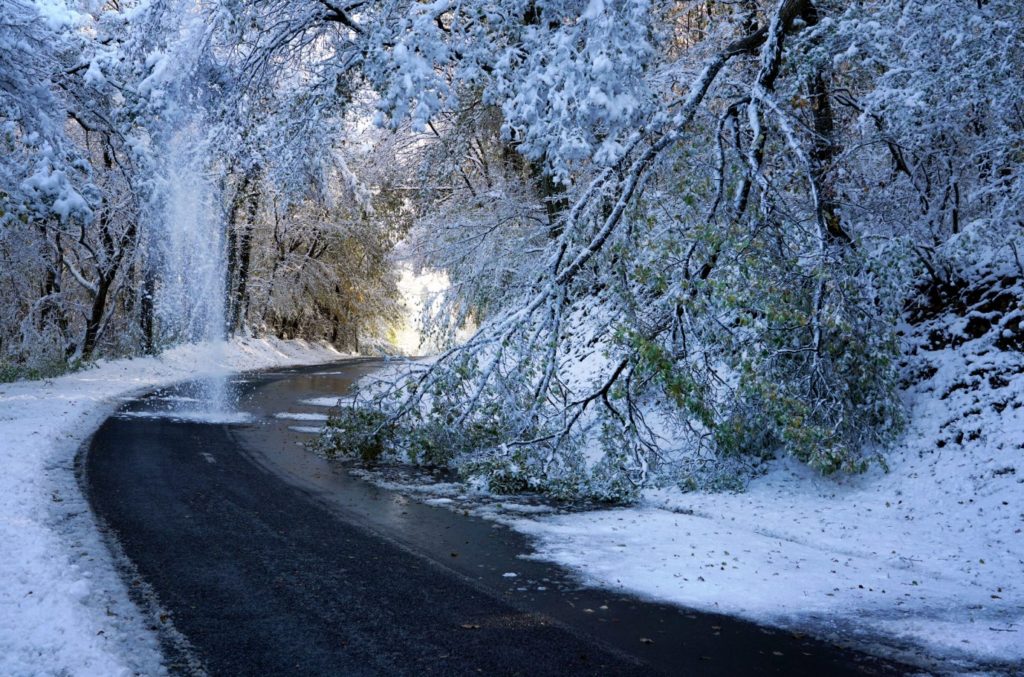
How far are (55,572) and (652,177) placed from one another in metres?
8.05

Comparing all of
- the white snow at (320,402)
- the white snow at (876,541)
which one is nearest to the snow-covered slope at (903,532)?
the white snow at (876,541)

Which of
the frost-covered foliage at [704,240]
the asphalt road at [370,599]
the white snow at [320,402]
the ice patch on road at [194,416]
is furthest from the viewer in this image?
the white snow at [320,402]

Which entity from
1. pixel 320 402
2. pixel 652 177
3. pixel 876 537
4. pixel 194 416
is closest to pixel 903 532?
pixel 876 537

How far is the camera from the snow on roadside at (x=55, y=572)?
182 inches

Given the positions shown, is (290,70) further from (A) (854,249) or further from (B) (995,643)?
(B) (995,643)

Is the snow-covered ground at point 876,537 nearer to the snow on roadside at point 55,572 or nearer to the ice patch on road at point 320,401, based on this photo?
the snow on roadside at point 55,572

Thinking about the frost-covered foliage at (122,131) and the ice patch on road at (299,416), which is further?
the ice patch on road at (299,416)

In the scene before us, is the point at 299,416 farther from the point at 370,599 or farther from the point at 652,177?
the point at 370,599

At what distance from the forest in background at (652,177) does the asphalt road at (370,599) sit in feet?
7.86

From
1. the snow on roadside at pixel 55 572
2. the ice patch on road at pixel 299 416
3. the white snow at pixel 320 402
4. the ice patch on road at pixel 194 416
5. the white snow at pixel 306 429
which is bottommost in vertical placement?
the snow on roadside at pixel 55 572

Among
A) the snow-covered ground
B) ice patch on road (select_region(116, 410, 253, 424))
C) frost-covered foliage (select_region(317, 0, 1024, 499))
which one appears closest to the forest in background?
frost-covered foliage (select_region(317, 0, 1024, 499))

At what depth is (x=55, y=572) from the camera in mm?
6004

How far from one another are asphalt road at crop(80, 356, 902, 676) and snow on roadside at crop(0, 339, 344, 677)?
0.63ft

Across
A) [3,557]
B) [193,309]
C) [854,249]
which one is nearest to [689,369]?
[854,249]
